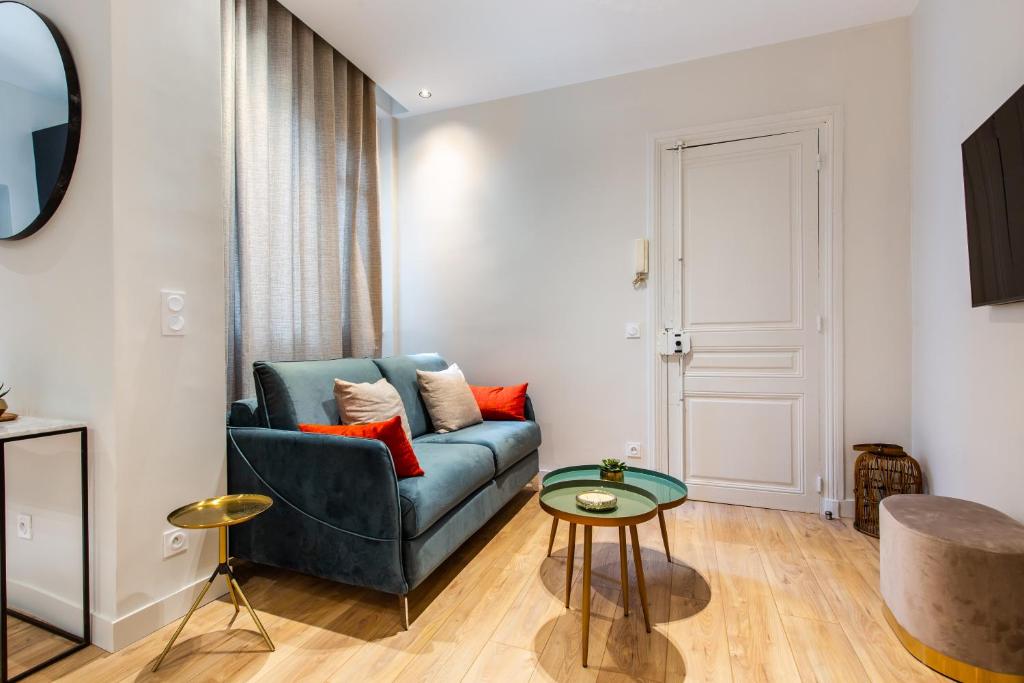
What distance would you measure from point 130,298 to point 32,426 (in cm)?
49

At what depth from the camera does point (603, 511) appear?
1.65 metres

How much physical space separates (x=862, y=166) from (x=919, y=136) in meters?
0.27

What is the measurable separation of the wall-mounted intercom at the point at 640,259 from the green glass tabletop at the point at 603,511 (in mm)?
1628

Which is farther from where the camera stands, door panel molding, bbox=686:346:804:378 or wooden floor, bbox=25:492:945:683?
door panel molding, bbox=686:346:804:378

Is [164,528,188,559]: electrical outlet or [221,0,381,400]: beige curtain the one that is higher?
[221,0,381,400]: beige curtain

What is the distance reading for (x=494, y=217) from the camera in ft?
11.8

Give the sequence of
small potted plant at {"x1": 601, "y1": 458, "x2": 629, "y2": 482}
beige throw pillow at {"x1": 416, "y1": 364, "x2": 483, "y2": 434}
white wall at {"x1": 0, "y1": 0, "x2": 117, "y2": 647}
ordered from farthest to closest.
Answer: beige throw pillow at {"x1": 416, "y1": 364, "x2": 483, "y2": 434} < small potted plant at {"x1": 601, "y1": 458, "x2": 629, "y2": 482} < white wall at {"x1": 0, "y1": 0, "x2": 117, "y2": 647}

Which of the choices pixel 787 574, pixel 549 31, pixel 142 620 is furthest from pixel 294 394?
pixel 549 31

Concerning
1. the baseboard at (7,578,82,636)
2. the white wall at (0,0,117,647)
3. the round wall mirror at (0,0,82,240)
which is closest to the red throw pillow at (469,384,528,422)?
the white wall at (0,0,117,647)

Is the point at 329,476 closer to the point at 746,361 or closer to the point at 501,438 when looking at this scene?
the point at 501,438

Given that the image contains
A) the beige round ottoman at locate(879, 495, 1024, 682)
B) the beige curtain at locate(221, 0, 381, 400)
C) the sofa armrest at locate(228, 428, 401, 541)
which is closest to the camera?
the beige round ottoman at locate(879, 495, 1024, 682)

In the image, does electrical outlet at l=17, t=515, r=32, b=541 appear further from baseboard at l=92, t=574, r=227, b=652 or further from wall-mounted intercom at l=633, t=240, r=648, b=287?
wall-mounted intercom at l=633, t=240, r=648, b=287

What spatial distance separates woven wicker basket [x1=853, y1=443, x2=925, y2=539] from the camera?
255 centimetres

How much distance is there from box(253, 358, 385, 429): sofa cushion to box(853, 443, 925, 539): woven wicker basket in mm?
2756
